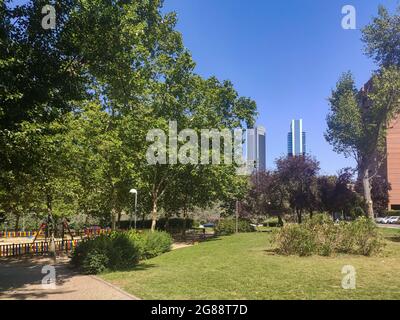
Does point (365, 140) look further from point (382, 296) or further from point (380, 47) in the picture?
point (382, 296)

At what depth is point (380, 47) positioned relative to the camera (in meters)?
38.0

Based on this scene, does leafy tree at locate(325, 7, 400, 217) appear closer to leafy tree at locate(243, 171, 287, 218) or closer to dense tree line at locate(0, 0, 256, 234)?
leafy tree at locate(243, 171, 287, 218)

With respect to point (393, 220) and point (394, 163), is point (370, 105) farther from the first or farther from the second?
point (394, 163)

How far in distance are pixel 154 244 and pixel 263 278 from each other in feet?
32.5

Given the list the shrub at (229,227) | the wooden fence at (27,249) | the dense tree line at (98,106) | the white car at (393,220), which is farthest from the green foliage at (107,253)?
the white car at (393,220)

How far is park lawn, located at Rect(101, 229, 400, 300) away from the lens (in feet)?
32.2

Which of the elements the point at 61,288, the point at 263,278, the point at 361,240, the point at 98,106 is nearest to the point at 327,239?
the point at 361,240

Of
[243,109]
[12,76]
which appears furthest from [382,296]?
[243,109]

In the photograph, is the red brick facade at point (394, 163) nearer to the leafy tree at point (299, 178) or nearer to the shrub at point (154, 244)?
the leafy tree at point (299, 178)

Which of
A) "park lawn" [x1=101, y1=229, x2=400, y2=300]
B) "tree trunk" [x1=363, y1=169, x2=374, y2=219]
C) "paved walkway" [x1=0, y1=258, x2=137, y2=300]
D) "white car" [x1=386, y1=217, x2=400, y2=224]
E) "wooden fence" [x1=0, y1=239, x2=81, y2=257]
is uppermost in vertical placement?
"tree trunk" [x1=363, y1=169, x2=374, y2=219]

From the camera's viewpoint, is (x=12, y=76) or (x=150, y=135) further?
(x=150, y=135)

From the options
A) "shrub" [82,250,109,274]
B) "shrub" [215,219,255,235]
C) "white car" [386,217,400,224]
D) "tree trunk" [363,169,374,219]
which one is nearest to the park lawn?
"shrub" [82,250,109,274]

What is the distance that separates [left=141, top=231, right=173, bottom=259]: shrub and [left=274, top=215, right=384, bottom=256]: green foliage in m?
6.05
